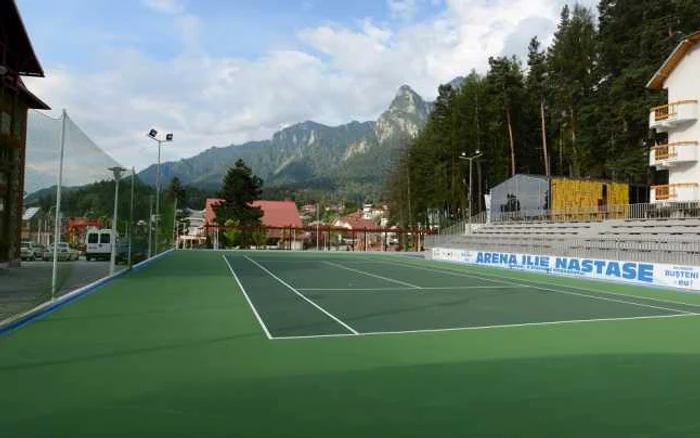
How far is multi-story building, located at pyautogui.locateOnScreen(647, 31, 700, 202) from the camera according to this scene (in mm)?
32781

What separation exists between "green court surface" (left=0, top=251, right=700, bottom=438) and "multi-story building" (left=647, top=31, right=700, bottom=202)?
22114 mm

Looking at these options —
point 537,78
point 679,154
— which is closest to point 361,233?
point 537,78

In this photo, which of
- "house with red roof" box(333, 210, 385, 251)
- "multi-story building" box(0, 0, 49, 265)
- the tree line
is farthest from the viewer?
"house with red roof" box(333, 210, 385, 251)

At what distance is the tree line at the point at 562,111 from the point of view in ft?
131

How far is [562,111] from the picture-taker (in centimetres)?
4931

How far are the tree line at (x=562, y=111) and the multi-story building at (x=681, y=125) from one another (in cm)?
359

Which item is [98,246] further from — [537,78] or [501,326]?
[537,78]

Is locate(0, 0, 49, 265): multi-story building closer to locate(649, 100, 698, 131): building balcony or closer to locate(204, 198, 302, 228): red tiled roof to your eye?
locate(649, 100, 698, 131): building balcony

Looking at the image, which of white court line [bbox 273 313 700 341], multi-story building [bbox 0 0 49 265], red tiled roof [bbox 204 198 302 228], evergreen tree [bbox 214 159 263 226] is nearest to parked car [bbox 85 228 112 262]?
multi-story building [bbox 0 0 49 265]

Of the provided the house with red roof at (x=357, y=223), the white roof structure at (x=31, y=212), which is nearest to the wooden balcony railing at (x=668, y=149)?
the white roof structure at (x=31, y=212)

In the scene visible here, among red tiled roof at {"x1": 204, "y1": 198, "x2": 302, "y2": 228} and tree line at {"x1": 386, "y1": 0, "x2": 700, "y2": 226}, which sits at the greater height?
tree line at {"x1": 386, "y1": 0, "x2": 700, "y2": 226}

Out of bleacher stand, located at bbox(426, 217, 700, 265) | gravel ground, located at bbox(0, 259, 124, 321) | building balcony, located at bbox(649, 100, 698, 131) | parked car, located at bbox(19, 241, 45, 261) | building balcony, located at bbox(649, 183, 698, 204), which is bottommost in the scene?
gravel ground, located at bbox(0, 259, 124, 321)

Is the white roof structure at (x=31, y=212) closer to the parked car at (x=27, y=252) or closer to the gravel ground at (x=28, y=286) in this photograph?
the gravel ground at (x=28, y=286)

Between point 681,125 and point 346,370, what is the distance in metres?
33.6
